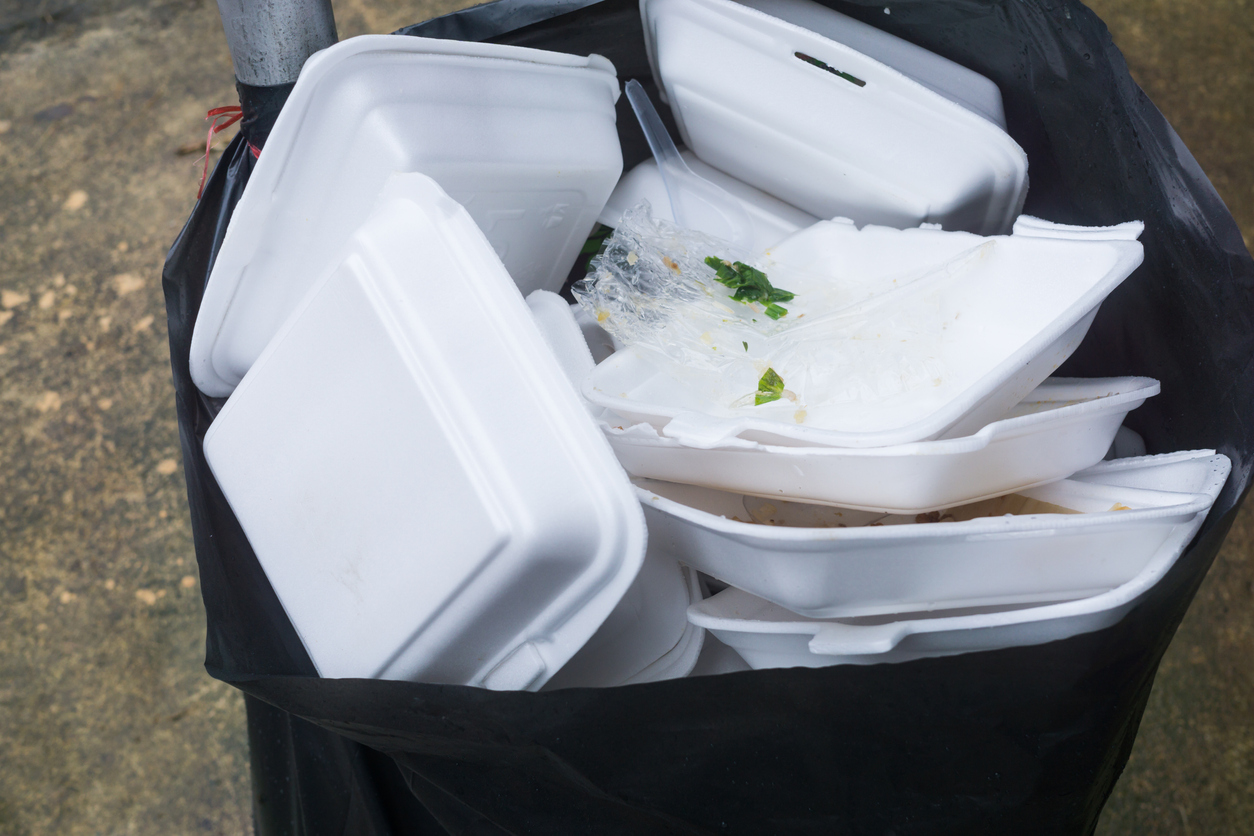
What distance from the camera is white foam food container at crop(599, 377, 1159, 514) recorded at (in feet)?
2.05

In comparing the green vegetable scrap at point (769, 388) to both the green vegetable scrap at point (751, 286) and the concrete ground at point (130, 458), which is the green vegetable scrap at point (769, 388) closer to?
the green vegetable scrap at point (751, 286)

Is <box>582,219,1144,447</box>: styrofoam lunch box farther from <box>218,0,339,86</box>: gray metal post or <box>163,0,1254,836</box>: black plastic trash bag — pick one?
<box>218,0,339,86</box>: gray metal post

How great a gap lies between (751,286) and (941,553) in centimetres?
40

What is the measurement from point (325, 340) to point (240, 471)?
0.19 meters

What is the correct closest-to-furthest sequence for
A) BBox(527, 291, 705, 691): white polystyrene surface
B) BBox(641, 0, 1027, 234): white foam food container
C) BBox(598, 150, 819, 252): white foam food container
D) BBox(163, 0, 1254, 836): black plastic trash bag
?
BBox(163, 0, 1254, 836): black plastic trash bag
BBox(527, 291, 705, 691): white polystyrene surface
BBox(641, 0, 1027, 234): white foam food container
BBox(598, 150, 819, 252): white foam food container

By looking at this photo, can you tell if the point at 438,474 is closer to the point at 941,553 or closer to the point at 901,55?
the point at 941,553

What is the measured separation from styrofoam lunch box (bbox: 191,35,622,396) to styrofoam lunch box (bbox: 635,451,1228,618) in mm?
397

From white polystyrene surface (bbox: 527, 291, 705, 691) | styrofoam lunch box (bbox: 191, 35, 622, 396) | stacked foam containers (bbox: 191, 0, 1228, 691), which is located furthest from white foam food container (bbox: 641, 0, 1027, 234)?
white polystyrene surface (bbox: 527, 291, 705, 691)

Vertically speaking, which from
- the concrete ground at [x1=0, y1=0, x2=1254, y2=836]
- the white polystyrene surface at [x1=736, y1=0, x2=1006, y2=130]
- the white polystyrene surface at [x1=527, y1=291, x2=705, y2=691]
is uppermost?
the white polystyrene surface at [x1=736, y1=0, x2=1006, y2=130]

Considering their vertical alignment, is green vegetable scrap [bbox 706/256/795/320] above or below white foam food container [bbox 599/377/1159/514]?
below

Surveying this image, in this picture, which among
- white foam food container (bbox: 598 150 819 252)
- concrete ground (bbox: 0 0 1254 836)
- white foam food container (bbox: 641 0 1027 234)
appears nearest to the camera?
white foam food container (bbox: 641 0 1027 234)

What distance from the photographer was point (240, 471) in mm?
850

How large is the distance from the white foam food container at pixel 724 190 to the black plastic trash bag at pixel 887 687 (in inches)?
7.4

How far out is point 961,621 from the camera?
627mm
